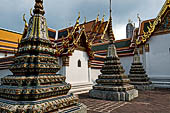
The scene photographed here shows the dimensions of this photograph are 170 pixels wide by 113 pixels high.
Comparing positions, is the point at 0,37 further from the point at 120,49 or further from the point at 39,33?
the point at 39,33

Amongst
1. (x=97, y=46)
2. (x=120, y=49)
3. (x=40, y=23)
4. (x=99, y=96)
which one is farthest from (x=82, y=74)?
(x=97, y=46)

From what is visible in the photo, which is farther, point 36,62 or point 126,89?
point 126,89

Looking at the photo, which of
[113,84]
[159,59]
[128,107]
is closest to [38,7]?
[128,107]

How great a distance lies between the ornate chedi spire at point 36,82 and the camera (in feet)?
8.71

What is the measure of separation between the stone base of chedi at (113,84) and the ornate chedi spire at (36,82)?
3.49m

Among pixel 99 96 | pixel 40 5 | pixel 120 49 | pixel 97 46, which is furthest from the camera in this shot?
pixel 97 46

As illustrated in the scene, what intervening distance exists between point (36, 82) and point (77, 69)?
238 inches

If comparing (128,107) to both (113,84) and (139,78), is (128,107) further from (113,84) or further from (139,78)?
(139,78)

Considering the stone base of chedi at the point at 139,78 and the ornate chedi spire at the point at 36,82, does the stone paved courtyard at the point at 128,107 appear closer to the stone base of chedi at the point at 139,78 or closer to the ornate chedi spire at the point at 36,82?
the ornate chedi spire at the point at 36,82

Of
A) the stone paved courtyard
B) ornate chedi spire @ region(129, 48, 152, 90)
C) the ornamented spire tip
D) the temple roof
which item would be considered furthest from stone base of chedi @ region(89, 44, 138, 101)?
the temple roof

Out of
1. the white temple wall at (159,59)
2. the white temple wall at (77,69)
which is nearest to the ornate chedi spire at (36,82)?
the white temple wall at (77,69)

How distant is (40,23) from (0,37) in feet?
53.1

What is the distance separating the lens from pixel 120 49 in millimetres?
16078

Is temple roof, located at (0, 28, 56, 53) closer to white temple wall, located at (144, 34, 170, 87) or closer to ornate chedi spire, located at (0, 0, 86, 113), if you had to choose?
white temple wall, located at (144, 34, 170, 87)
